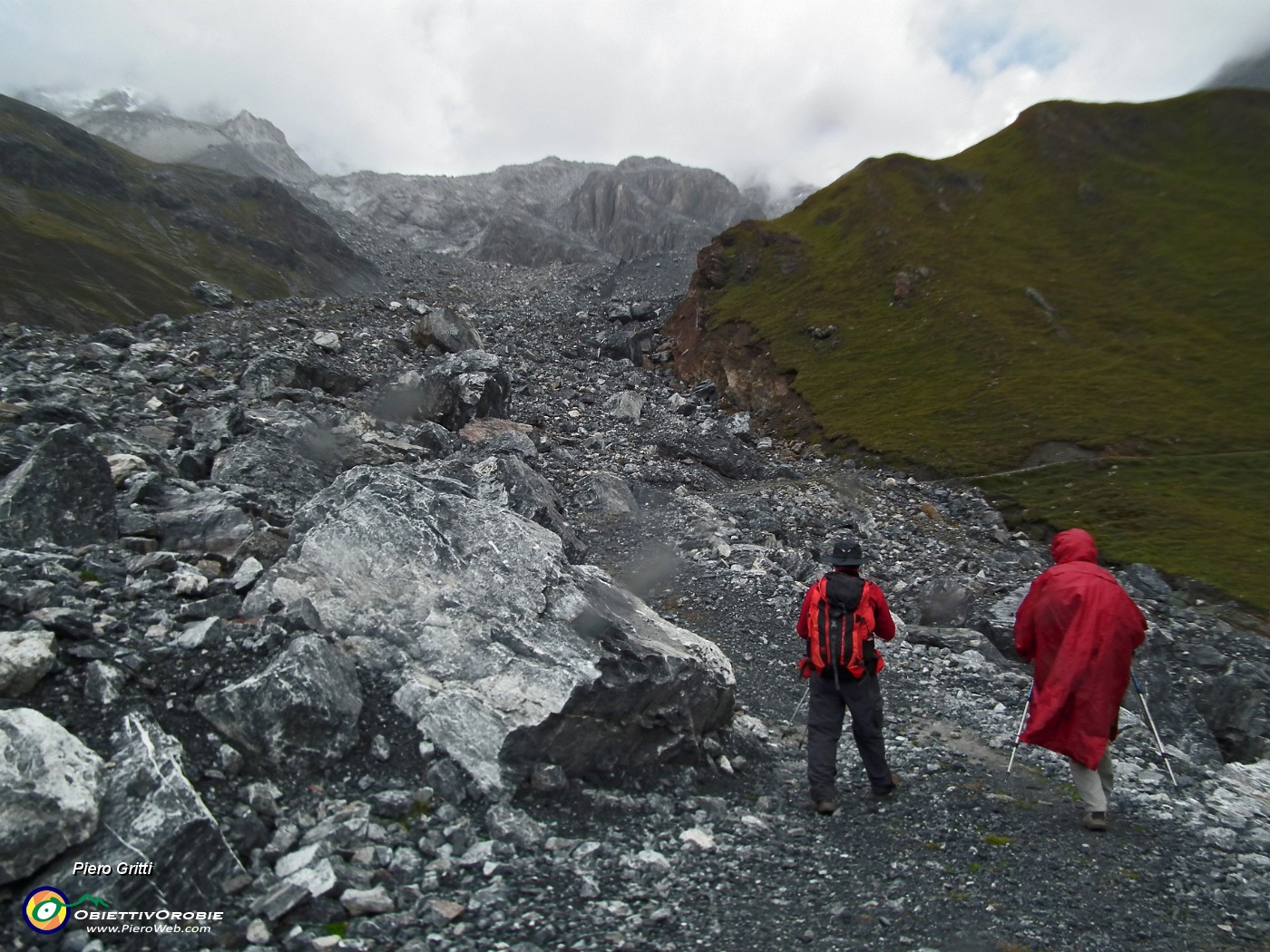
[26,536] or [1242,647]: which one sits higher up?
[26,536]

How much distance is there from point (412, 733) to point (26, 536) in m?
7.01

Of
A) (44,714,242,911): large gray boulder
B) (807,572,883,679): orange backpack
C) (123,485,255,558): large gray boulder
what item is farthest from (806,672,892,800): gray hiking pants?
(123,485,255,558): large gray boulder

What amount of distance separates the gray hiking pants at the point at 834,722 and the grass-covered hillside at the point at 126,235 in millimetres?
45132

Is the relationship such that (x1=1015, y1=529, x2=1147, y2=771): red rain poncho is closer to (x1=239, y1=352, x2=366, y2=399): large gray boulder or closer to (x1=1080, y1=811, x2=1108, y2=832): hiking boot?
(x1=1080, y1=811, x2=1108, y2=832): hiking boot

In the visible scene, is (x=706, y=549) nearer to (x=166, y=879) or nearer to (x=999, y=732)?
(x=999, y=732)

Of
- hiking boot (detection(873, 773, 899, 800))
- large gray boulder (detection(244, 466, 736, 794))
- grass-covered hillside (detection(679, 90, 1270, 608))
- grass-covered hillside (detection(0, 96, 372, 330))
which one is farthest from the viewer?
grass-covered hillside (detection(0, 96, 372, 330))

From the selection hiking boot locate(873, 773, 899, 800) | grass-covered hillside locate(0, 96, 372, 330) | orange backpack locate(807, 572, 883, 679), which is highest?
grass-covered hillside locate(0, 96, 372, 330)

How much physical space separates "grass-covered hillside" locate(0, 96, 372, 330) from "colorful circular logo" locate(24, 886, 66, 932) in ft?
140

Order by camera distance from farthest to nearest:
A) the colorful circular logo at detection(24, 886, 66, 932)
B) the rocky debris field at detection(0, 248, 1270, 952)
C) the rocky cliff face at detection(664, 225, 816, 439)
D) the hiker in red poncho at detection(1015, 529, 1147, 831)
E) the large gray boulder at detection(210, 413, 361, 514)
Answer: the rocky cliff face at detection(664, 225, 816, 439) → the large gray boulder at detection(210, 413, 361, 514) → the hiker in red poncho at detection(1015, 529, 1147, 831) → the rocky debris field at detection(0, 248, 1270, 952) → the colorful circular logo at detection(24, 886, 66, 932)

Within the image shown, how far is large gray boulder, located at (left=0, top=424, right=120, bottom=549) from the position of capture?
35.6 feet

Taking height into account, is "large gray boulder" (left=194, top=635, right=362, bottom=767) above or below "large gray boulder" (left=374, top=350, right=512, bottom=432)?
below

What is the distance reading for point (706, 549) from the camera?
21.9 meters

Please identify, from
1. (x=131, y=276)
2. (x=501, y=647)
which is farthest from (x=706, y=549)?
(x=131, y=276)

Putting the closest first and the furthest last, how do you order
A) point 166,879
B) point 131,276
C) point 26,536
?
point 166,879 < point 26,536 < point 131,276
